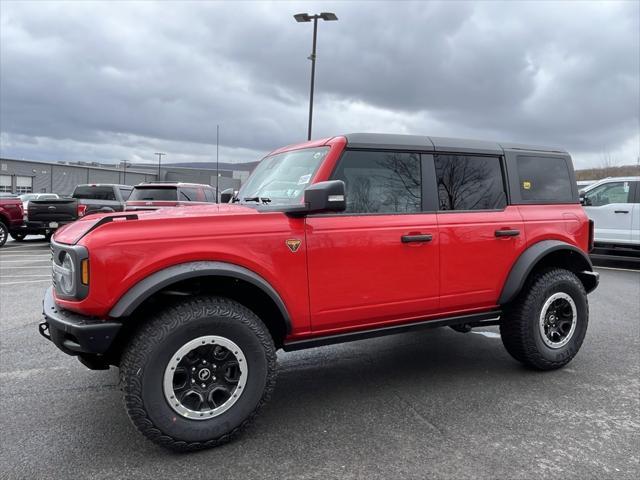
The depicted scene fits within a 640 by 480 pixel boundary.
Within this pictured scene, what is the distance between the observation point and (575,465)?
279 centimetres

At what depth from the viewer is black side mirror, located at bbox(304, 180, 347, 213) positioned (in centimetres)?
300

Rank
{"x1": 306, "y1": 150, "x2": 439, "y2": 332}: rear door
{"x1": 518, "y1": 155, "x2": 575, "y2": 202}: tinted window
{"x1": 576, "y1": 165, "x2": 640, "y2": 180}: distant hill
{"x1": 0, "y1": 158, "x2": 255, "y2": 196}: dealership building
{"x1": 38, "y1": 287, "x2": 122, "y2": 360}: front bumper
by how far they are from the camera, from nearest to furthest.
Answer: {"x1": 38, "y1": 287, "x2": 122, "y2": 360}: front bumper
{"x1": 306, "y1": 150, "x2": 439, "y2": 332}: rear door
{"x1": 518, "y1": 155, "x2": 575, "y2": 202}: tinted window
{"x1": 576, "y1": 165, "x2": 640, "y2": 180}: distant hill
{"x1": 0, "y1": 158, "x2": 255, "y2": 196}: dealership building

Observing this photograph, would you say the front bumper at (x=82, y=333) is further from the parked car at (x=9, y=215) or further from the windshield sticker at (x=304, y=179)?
the parked car at (x=9, y=215)

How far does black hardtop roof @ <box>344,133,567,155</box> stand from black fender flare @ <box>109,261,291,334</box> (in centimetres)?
125

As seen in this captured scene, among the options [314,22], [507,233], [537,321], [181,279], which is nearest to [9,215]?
[314,22]

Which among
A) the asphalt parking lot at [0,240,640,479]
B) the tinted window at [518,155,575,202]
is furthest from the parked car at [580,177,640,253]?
the tinted window at [518,155,575,202]

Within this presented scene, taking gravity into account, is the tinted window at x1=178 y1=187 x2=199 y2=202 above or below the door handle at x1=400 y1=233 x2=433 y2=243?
above

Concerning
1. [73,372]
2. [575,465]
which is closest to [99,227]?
[73,372]

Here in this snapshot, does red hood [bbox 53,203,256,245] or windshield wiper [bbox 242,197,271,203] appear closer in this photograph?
red hood [bbox 53,203,256,245]

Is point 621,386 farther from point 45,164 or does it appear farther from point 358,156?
point 45,164

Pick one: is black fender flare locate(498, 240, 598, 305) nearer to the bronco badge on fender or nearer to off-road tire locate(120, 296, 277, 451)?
the bronco badge on fender

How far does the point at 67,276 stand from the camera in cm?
282

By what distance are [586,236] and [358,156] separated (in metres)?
2.44

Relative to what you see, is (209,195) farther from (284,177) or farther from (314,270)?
(314,270)
